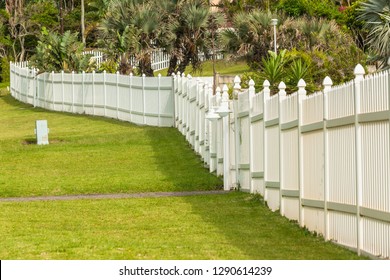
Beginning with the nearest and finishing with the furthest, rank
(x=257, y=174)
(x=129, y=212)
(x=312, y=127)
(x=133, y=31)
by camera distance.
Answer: (x=312, y=127) → (x=129, y=212) → (x=257, y=174) → (x=133, y=31)

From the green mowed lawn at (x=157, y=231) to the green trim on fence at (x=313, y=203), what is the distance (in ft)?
1.24

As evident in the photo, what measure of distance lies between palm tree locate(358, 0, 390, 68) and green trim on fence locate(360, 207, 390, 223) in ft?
51.9

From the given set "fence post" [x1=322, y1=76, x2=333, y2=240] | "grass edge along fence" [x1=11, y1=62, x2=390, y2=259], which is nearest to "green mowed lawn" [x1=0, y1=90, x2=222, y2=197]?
"grass edge along fence" [x1=11, y1=62, x2=390, y2=259]

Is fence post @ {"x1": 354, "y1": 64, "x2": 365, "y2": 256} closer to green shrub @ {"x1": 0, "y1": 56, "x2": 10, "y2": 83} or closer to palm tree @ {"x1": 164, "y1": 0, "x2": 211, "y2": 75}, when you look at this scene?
palm tree @ {"x1": 164, "y1": 0, "x2": 211, "y2": 75}

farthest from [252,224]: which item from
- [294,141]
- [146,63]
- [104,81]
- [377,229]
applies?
[146,63]

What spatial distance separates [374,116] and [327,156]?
7.80 feet

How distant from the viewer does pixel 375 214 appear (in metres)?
12.2

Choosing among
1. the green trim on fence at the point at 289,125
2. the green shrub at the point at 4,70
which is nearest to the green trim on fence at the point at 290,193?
the green trim on fence at the point at 289,125

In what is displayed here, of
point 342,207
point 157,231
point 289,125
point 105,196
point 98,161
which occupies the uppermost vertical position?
point 289,125

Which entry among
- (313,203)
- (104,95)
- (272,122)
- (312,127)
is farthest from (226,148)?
(104,95)

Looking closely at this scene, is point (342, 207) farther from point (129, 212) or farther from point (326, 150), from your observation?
point (129, 212)

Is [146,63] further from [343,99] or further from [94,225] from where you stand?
[343,99]

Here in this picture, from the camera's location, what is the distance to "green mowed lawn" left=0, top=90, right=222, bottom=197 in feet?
84.1

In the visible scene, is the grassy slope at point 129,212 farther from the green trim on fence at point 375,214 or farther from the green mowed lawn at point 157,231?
the green trim on fence at point 375,214
